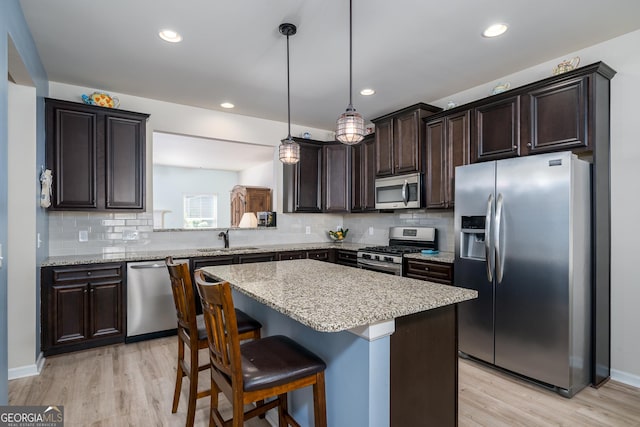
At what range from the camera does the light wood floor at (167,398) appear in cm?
218

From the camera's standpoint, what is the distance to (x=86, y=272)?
3.28 m

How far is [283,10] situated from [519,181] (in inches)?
85.0

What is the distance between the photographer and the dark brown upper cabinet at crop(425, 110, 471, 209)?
343 cm

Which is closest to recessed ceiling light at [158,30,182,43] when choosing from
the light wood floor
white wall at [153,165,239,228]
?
the light wood floor

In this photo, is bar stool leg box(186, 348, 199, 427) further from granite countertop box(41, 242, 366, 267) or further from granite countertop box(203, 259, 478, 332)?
granite countertop box(41, 242, 366, 267)

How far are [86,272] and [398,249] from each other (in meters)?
3.28

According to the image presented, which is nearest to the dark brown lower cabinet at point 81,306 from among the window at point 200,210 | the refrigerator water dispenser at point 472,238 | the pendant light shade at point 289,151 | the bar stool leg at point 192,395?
the bar stool leg at point 192,395

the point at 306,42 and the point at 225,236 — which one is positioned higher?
the point at 306,42

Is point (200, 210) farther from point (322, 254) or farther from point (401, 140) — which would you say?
point (401, 140)

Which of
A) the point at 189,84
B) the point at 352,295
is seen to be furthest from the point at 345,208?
the point at 352,295

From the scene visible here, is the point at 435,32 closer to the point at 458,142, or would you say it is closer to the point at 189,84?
the point at 458,142

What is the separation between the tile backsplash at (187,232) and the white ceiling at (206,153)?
1486 mm

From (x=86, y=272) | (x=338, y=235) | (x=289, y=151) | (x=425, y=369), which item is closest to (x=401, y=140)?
(x=289, y=151)

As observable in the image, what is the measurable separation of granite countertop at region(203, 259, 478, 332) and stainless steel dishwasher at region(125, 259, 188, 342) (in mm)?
1477
